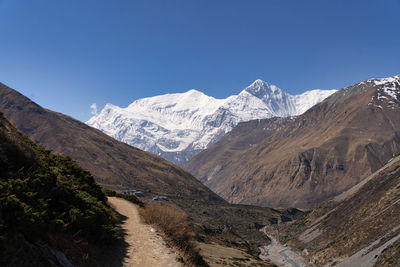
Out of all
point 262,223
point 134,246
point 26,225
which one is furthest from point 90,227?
point 262,223

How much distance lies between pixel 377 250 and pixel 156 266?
49403 millimetres

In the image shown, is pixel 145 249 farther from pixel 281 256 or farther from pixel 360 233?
pixel 281 256

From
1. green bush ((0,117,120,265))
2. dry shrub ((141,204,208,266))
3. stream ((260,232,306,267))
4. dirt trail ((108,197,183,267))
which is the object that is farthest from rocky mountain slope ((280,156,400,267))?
green bush ((0,117,120,265))

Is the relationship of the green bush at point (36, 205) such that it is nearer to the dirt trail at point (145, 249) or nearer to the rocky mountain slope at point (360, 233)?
the dirt trail at point (145, 249)

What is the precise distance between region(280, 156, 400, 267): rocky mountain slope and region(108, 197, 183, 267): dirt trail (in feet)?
126

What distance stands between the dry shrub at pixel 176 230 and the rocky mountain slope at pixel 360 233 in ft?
117

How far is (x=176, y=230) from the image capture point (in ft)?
69.1

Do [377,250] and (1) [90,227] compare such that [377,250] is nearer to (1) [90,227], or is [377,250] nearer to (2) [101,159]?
(1) [90,227]

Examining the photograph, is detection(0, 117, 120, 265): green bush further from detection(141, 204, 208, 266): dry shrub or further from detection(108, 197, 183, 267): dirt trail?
detection(141, 204, 208, 266): dry shrub

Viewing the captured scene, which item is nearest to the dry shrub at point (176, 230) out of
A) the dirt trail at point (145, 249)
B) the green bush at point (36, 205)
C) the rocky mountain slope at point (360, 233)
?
the dirt trail at point (145, 249)

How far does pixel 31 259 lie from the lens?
1096 cm

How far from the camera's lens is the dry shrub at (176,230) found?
63.9 feet

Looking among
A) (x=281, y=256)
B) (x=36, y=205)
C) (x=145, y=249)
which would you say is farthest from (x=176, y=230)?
(x=281, y=256)

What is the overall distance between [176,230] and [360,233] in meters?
59.6
